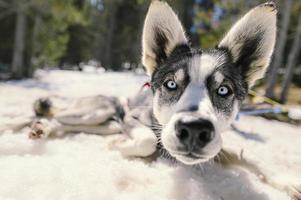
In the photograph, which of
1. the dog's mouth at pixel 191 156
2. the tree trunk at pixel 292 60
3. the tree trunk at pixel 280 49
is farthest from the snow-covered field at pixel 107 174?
the tree trunk at pixel 292 60

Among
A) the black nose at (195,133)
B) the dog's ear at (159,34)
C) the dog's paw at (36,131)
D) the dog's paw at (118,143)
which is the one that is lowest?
the dog's paw at (36,131)

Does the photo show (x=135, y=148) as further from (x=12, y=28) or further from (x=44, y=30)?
(x=12, y=28)

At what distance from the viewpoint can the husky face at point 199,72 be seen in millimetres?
3079

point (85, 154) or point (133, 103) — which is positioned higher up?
point (133, 103)

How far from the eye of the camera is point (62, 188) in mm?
3307

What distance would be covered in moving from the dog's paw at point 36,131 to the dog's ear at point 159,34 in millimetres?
1698

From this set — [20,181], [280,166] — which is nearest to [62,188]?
[20,181]

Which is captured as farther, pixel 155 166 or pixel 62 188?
pixel 155 166

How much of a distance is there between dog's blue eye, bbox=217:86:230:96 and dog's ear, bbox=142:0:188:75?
32.3 inches

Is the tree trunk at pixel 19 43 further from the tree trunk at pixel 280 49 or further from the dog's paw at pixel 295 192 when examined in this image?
the dog's paw at pixel 295 192

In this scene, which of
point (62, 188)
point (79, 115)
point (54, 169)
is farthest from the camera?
point (79, 115)

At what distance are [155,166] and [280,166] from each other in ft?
5.06

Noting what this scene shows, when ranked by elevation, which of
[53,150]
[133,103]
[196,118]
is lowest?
[53,150]

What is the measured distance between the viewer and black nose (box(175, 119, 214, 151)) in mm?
2908
